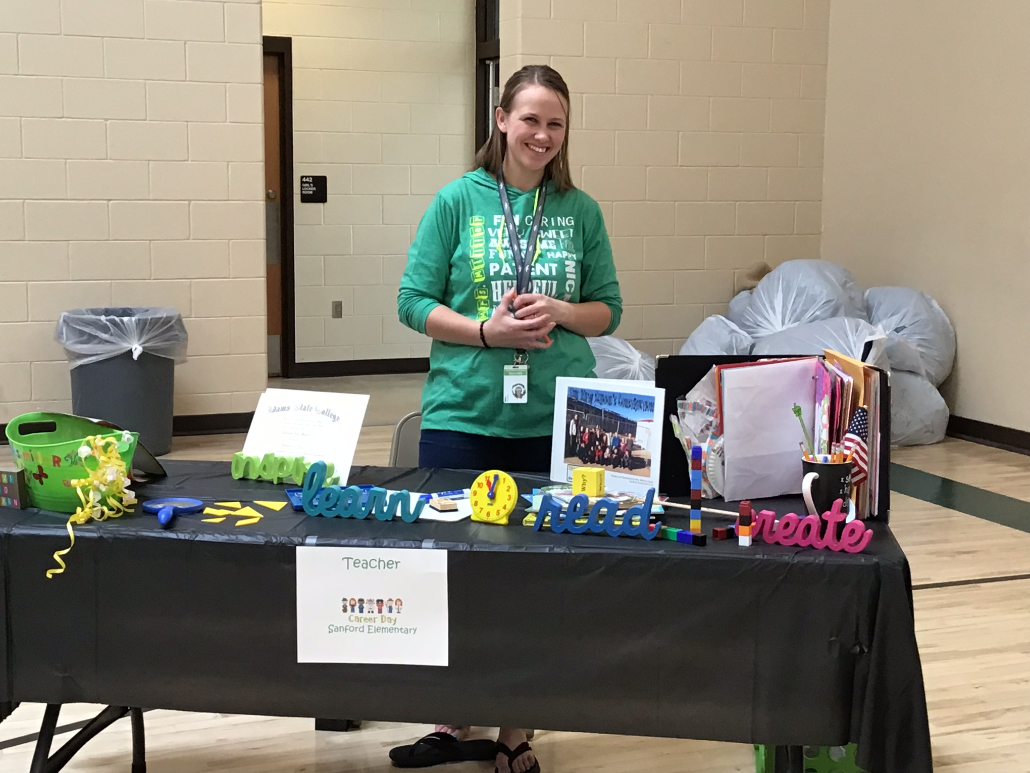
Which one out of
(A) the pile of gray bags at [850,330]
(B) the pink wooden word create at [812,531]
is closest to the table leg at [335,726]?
(B) the pink wooden word create at [812,531]

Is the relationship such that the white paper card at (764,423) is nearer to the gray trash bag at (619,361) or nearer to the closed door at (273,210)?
the gray trash bag at (619,361)

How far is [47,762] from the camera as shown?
2131 millimetres

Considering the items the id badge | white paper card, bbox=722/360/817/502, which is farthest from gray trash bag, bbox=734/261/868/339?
white paper card, bbox=722/360/817/502

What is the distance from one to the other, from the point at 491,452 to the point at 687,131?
464 cm

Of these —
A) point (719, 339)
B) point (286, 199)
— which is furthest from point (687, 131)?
point (286, 199)

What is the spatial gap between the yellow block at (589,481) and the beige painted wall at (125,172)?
4298 millimetres

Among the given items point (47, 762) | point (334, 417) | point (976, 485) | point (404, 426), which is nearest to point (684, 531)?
point (334, 417)

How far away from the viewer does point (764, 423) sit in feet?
6.23

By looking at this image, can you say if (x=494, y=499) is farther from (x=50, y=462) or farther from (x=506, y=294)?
(x=50, y=462)

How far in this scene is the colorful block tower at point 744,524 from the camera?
1715 mm

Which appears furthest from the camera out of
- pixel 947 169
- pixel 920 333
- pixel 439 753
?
pixel 947 169

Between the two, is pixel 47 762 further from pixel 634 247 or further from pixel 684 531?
pixel 634 247

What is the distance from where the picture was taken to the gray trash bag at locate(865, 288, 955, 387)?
5781 millimetres

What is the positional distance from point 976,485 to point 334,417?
150 inches
